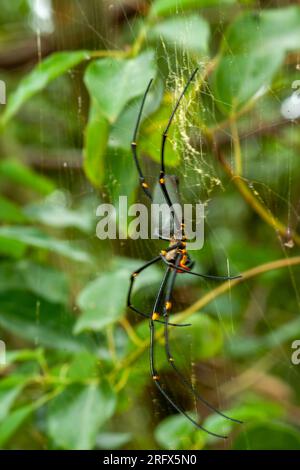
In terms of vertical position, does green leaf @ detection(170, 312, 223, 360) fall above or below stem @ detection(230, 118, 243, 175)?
below

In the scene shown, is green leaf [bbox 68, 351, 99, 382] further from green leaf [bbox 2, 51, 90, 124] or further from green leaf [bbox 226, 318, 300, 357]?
green leaf [bbox 226, 318, 300, 357]

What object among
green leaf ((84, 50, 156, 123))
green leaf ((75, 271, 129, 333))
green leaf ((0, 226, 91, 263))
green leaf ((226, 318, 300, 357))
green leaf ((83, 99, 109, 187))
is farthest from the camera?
green leaf ((226, 318, 300, 357))

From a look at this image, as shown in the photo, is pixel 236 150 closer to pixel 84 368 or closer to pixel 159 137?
pixel 159 137

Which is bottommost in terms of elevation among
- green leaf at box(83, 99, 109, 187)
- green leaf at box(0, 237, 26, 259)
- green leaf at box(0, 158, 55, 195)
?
green leaf at box(0, 237, 26, 259)

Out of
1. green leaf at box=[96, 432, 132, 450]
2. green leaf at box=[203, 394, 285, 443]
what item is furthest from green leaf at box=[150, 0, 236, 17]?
green leaf at box=[96, 432, 132, 450]

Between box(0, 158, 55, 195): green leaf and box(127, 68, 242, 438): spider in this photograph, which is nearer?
box(127, 68, 242, 438): spider

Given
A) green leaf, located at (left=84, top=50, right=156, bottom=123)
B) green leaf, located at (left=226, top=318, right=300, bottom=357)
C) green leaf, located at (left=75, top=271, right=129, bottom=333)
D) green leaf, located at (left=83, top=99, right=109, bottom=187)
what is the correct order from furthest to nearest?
1. green leaf, located at (left=226, top=318, right=300, bottom=357)
2. green leaf, located at (left=75, top=271, right=129, bottom=333)
3. green leaf, located at (left=83, top=99, right=109, bottom=187)
4. green leaf, located at (left=84, top=50, right=156, bottom=123)

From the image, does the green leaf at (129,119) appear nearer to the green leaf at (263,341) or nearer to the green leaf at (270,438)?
the green leaf at (270,438)

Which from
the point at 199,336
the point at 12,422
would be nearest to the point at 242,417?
the point at 199,336
